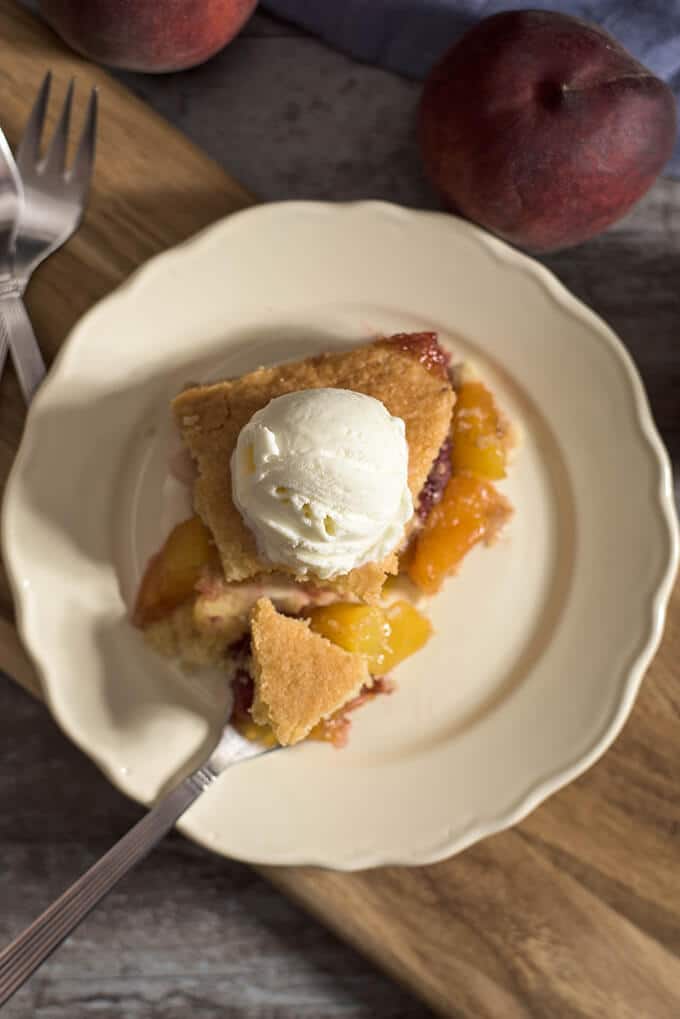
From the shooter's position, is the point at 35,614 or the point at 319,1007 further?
the point at 319,1007

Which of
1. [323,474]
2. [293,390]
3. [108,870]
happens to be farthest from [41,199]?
[108,870]

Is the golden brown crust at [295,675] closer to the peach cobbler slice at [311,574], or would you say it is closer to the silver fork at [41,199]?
the peach cobbler slice at [311,574]

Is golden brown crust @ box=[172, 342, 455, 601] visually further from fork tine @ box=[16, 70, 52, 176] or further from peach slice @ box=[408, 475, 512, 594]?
fork tine @ box=[16, 70, 52, 176]

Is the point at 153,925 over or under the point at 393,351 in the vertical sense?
under

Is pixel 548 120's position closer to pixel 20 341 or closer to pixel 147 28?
pixel 147 28

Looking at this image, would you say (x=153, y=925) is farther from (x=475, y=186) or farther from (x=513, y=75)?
(x=513, y=75)

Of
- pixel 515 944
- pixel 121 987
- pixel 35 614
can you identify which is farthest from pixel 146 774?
pixel 515 944

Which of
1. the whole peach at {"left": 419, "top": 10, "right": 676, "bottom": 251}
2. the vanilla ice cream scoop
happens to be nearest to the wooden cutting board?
the vanilla ice cream scoop
